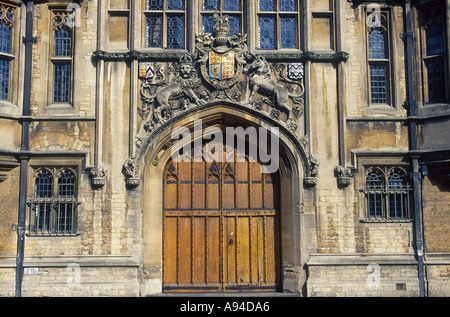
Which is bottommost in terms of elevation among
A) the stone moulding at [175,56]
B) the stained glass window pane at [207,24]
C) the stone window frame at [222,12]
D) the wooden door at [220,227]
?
the wooden door at [220,227]

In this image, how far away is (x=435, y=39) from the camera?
46.3 feet

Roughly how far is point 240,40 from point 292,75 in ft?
5.55

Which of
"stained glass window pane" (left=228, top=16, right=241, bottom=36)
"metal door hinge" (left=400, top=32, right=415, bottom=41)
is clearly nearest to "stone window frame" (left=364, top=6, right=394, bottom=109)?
"metal door hinge" (left=400, top=32, right=415, bottom=41)

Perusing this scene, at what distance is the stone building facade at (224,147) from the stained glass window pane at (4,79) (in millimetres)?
35

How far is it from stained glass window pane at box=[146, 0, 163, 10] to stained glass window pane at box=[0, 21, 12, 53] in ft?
12.4

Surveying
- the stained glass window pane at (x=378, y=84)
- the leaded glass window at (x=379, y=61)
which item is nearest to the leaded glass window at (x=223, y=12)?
the leaded glass window at (x=379, y=61)

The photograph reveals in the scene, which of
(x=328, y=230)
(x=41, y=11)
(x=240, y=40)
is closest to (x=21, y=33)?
(x=41, y=11)

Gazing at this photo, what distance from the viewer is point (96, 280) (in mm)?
13195

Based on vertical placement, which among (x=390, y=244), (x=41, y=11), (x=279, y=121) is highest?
(x=41, y=11)

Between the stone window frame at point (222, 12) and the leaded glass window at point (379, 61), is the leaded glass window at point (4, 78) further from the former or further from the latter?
the leaded glass window at point (379, 61)

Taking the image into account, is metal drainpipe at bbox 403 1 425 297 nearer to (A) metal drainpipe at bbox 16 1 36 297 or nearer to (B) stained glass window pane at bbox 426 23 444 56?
(B) stained glass window pane at bbox 426 23 444 56

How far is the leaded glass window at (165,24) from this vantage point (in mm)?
14227

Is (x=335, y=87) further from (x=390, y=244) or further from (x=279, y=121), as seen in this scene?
(x=390, y=244)

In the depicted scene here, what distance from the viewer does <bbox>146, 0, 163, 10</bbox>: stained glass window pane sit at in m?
14.4
